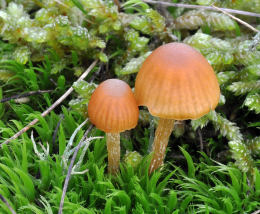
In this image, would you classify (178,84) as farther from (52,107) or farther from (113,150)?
(52,107)

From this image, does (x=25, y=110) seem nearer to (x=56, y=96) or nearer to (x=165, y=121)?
(x=56, y=96)

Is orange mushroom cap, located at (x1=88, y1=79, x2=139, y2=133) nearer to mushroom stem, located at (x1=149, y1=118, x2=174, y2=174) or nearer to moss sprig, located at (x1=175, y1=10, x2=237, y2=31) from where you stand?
mushroom stem, located at (x1=149, y1=118, x2=174, y2=174)

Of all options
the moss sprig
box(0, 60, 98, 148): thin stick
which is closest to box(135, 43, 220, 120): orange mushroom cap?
box(0, 60, 98, 148): thin stick

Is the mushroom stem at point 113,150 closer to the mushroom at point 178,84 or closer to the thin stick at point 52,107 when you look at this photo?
the mushroom at point 178,84

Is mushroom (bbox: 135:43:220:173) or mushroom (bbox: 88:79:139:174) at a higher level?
mushroom (bbox: 135:43:220:173)

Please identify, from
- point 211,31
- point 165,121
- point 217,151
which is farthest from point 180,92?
point 211,31

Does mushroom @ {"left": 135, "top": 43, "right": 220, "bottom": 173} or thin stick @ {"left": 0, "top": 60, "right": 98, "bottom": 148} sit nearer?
mushroom @ {"left": 135, "top": 43, "right": 220, "bottom": 173}

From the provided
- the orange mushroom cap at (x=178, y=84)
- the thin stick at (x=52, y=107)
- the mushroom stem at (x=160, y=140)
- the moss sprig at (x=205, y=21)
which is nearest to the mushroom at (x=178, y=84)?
the orange mushroom cap at (x=178, y=84)
